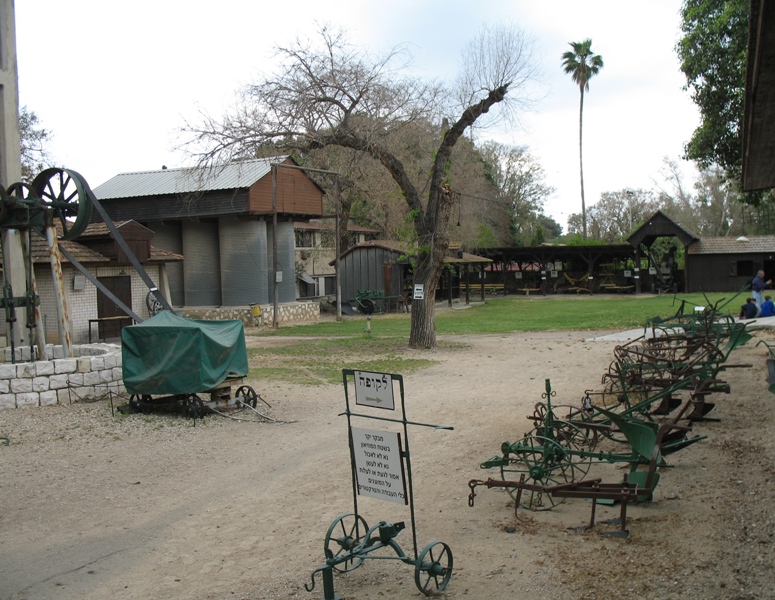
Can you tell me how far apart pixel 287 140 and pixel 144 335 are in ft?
31.7

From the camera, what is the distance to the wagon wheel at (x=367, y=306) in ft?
129

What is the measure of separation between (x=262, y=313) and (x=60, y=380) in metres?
20.8

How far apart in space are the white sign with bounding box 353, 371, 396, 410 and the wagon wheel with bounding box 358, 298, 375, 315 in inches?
1305

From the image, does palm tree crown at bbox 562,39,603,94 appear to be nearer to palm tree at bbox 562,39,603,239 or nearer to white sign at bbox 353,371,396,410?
palm tree at bbox 562,39,603,239

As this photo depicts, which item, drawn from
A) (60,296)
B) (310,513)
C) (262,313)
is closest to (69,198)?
(60,296)

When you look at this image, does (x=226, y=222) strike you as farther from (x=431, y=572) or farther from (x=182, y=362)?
(x=431, y=572)

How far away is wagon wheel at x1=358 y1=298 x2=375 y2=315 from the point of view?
3922 centimetres

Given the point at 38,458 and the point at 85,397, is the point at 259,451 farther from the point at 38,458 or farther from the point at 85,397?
the point at 85,397

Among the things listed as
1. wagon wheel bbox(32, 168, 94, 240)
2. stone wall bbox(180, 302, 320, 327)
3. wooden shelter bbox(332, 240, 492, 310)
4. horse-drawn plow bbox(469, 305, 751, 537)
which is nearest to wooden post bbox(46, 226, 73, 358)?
wagon wheel bbox(32, 168, 94, 240)

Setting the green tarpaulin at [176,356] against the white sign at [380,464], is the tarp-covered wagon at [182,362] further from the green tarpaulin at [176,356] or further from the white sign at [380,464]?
the white sign at [380,464]

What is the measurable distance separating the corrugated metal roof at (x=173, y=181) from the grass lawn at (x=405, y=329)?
22.2ft

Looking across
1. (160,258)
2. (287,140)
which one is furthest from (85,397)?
(160,258)

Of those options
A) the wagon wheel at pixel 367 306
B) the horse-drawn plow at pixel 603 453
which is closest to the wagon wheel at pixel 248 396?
the horse-drawn plow at pixel 603 453

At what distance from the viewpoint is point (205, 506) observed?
8.39 metres
